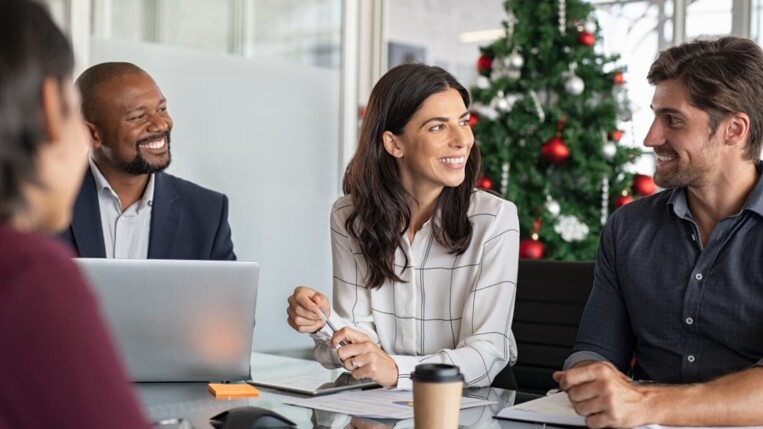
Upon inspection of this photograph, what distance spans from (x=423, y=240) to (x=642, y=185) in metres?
2.13

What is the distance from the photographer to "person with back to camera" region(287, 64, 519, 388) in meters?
A: 1.99

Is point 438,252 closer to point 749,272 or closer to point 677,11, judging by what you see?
point 749,272

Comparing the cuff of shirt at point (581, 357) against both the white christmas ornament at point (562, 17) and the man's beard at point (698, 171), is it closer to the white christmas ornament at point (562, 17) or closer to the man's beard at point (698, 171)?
the man's beard at point (698, 171)

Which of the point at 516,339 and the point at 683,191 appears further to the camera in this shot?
the point at 516,339

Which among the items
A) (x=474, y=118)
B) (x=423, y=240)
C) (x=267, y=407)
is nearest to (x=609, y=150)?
(x=474, y=118)

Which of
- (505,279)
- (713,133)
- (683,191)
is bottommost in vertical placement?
(505,279)

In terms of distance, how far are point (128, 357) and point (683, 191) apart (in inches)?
44.9

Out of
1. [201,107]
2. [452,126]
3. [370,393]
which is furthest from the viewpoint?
[201,107]

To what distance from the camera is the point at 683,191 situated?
189 centimetres

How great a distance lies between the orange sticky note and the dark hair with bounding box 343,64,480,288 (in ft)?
1.73

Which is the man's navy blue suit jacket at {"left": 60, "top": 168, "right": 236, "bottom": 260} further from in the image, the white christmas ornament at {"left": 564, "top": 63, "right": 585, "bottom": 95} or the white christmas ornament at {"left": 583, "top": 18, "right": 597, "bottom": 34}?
the white christmas ornament at {"left": 583, "top": 18, "right": 597, "bottom": 34}

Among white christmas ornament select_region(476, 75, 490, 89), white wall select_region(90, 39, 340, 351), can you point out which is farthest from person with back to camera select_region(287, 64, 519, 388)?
white christmas ornament select_region(476, 75, 490, 89)

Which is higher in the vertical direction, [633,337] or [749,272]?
[749,272]

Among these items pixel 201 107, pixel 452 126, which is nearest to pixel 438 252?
pixel 452 126
